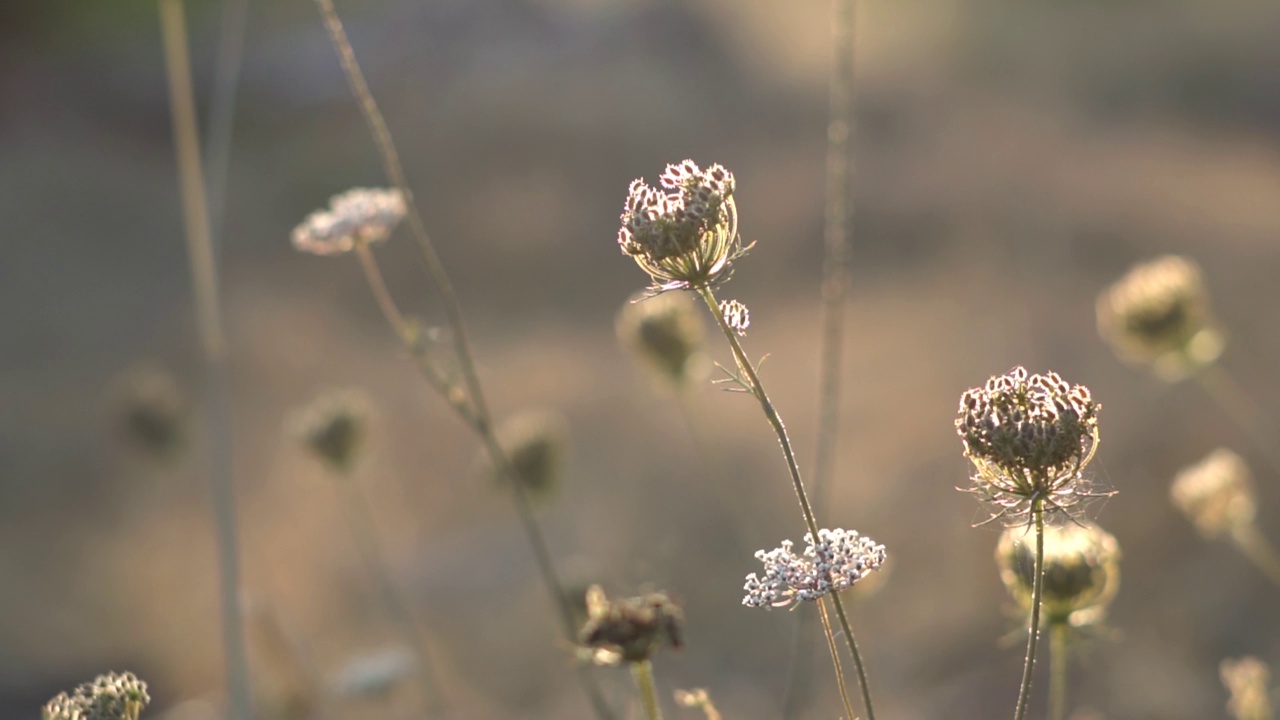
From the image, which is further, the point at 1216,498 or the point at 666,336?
the point at 666,336

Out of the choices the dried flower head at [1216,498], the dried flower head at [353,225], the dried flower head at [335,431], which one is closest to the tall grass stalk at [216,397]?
the dried flower head at [353,225]

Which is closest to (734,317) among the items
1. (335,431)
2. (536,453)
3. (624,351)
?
(536,453)

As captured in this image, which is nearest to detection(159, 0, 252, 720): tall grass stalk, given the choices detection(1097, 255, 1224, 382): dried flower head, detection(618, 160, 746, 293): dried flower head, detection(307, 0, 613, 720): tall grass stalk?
detection(307, 0, 613, 720): tall grass stalk

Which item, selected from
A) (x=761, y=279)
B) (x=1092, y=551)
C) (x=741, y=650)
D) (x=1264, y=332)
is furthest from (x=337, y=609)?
(x=1264, y=332)

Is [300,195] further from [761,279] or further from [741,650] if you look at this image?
Result: [741,650]

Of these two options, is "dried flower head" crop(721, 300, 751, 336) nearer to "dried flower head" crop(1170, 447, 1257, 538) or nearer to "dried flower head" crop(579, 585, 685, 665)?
"dried flower head" crop(579, 585, 685, 665)

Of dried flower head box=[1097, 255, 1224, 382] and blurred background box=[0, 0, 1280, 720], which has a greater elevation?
blurred background box=[0, 0, 1280, 720]

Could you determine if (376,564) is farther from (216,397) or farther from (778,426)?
(778,426)
